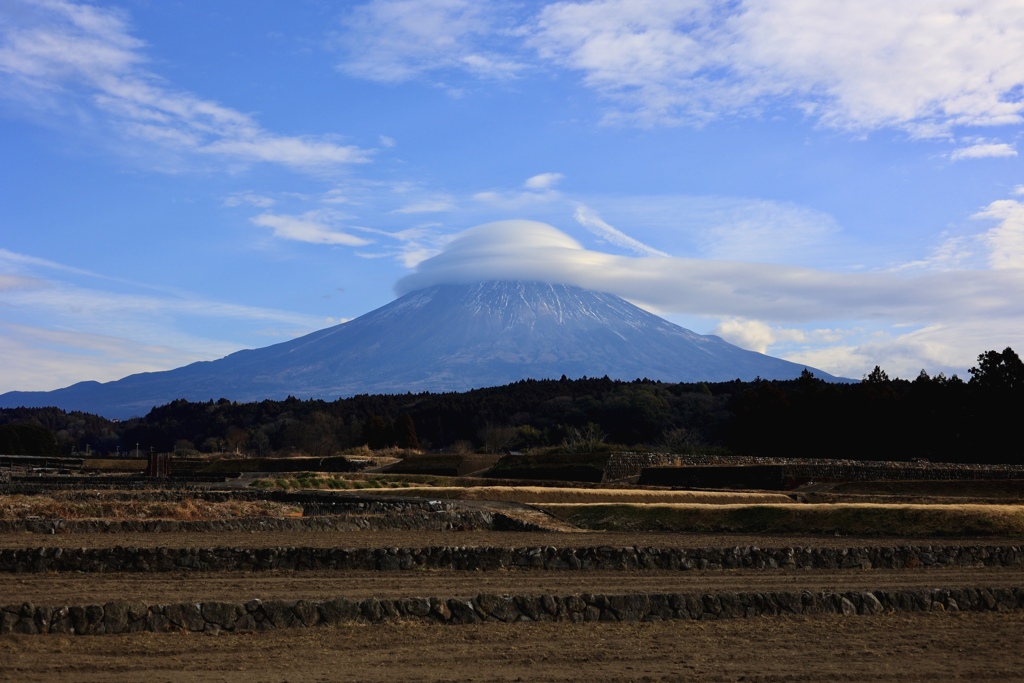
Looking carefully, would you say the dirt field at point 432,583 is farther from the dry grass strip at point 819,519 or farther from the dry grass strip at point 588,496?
the dry grass strip at point 588,496

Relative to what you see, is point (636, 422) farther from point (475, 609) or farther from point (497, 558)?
point (475, 609)

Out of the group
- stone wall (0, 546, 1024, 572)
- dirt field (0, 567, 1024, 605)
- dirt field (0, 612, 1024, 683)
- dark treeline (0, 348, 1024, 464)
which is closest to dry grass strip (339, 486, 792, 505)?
stone wall (0, 546, 1024, 572)

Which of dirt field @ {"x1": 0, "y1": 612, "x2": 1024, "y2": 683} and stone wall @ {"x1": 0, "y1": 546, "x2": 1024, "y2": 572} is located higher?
stone wall @ {"x1": 0, "y1": 546, "x2": 1024, "y2": 572}

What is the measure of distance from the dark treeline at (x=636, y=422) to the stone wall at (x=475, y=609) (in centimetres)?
4278

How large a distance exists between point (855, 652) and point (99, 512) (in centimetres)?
2126

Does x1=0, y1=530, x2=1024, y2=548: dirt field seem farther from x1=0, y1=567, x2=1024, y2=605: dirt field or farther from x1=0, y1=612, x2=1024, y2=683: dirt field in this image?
x1=0, y1=612, x2=1024, y2=683: dirt field

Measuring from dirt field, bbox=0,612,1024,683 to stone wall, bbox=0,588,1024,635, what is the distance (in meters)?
0.27

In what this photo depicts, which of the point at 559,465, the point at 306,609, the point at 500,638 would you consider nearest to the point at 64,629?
the point at 306,609

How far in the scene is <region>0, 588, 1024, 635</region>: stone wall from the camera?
37.0ft

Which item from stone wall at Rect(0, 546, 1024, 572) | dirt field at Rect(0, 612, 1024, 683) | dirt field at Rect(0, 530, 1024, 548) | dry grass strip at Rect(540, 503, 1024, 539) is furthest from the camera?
dry grass strip at Rect(540, 503, 1024, 539)

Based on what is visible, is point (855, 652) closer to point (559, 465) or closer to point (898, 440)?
point (559, 465)

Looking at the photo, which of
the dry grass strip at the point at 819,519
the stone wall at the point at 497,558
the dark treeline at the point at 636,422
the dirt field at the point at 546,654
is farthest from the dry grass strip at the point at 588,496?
the dark treeline at the point at 636,422

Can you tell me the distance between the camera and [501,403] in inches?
4230

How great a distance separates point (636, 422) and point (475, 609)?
252ft
